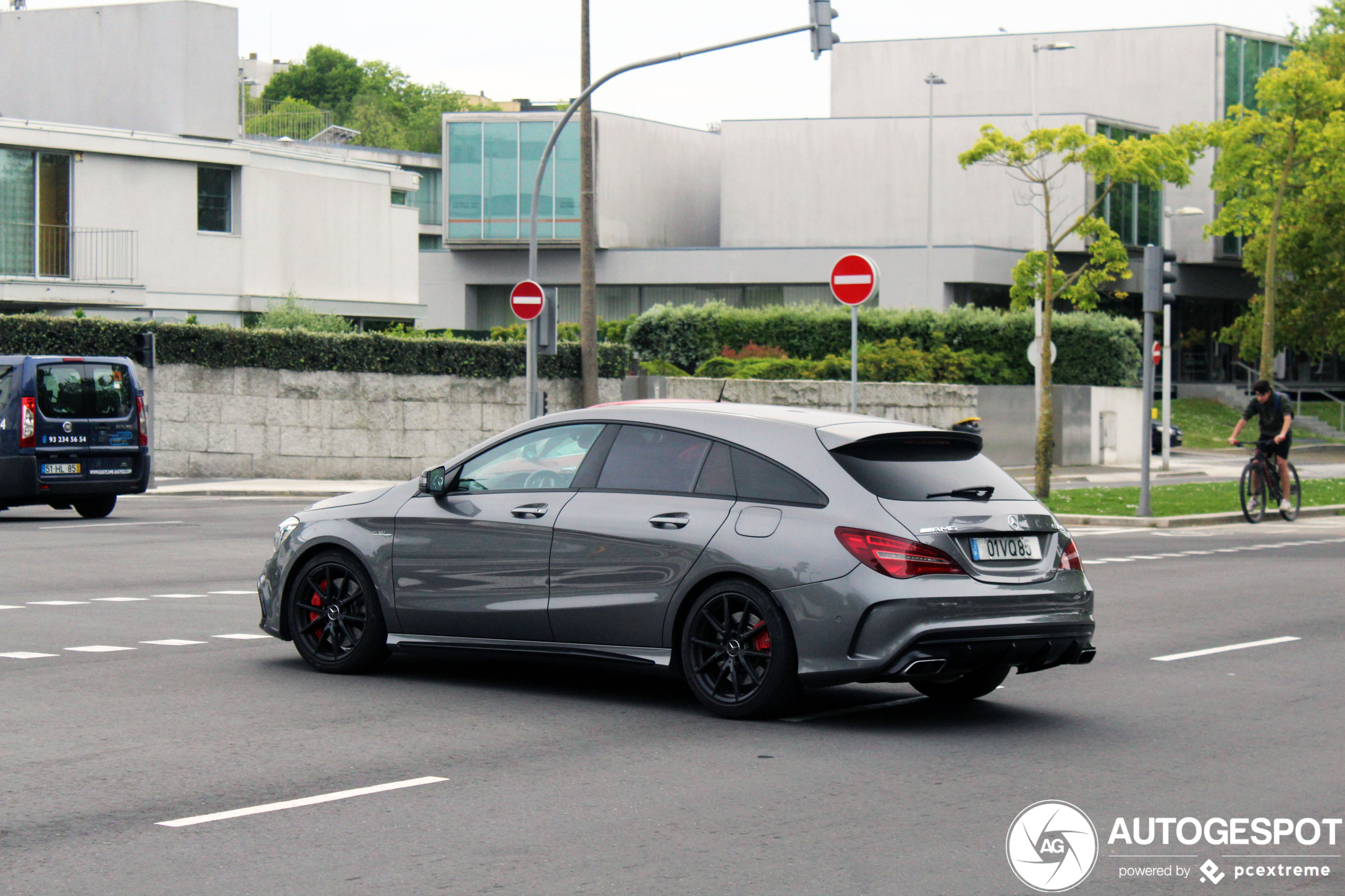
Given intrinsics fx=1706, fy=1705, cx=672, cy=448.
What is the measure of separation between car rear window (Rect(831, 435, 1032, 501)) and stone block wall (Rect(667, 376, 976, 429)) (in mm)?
26431

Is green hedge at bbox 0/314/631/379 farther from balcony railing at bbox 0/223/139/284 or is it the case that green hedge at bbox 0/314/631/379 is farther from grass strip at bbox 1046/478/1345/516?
grass strip at bbox 1046/478/1345/516

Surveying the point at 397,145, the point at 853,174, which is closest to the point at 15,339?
the point at 853,174

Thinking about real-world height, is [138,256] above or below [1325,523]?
above

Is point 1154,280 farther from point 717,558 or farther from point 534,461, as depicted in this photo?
point 717,558

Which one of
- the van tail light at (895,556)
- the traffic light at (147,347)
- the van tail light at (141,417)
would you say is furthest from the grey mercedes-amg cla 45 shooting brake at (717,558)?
the traffic light at (147,347)

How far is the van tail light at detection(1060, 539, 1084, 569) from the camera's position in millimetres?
8117

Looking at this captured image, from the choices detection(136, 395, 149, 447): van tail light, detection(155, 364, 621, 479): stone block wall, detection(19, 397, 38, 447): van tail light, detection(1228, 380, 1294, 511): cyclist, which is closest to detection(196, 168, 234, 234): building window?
detection(155, 364, 621, 479): stone block wall

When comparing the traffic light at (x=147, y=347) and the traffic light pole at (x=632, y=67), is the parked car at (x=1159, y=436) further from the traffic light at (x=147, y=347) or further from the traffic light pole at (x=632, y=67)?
the traffic light at (x=147, y=347)

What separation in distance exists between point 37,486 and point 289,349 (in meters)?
11.2

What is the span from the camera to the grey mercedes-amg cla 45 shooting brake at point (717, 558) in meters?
7.59

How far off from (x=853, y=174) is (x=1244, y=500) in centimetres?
3732

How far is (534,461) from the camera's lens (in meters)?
8.75

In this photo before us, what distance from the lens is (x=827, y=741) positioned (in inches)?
295

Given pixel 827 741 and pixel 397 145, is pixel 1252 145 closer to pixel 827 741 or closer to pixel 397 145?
pixel 827 741
